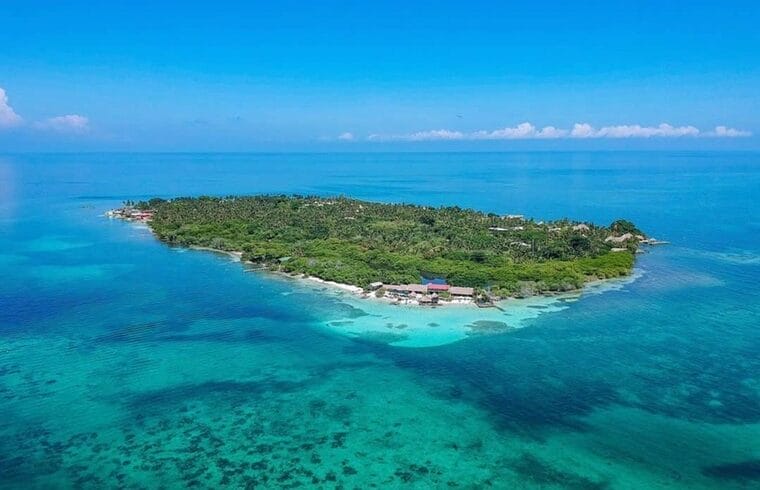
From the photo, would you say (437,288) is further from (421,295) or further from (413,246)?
(413,246)

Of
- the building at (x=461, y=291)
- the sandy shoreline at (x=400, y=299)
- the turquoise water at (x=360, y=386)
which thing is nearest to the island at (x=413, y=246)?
the building at (x=461, y=291)

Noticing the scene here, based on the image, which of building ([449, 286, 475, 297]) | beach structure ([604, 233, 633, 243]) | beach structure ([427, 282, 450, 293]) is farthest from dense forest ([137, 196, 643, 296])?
beach structure ([427, 282, 450, 293])

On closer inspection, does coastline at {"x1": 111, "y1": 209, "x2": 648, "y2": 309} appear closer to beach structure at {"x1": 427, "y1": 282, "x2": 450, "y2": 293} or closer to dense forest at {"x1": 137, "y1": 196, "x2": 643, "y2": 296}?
dense forest at {"x1": 137, "y1": 196, "x2": 643, "y2": 296}

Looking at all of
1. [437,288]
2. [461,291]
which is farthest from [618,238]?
[437,288]

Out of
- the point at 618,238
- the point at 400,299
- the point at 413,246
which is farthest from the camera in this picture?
the point at 618,238

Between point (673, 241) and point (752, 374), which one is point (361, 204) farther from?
point (752, 374)

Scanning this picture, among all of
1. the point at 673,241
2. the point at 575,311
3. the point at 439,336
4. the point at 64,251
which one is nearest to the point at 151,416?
the point at 439,336
